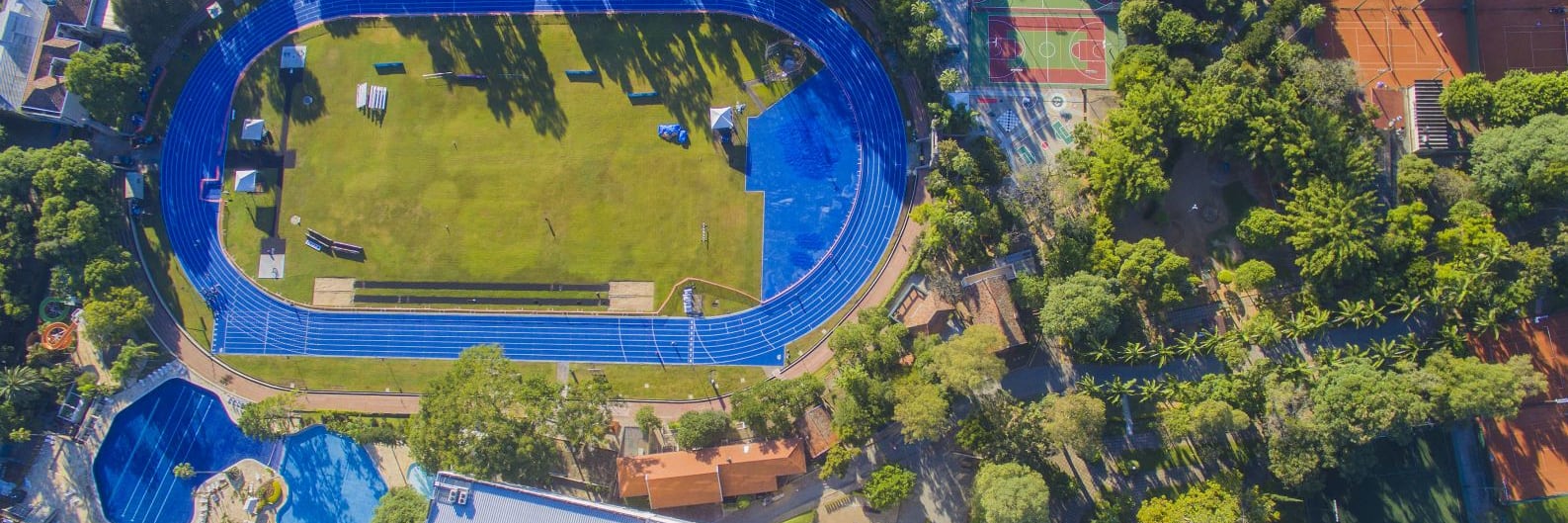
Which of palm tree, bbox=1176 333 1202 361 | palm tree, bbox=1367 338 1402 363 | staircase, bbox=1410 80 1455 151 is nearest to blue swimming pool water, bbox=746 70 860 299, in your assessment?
palm tree, bbox=1176 333 1202 361

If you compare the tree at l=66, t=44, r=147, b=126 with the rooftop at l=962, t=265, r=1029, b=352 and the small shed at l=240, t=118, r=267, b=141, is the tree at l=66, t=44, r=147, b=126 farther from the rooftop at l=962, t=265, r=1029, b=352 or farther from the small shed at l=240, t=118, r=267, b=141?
the rooftop at l=962, t=265, r=1029, b=352

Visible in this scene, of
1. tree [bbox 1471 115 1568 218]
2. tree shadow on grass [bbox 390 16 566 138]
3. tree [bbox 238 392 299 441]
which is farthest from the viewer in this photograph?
tree shadow on grass [bbox 390 16 566 138]

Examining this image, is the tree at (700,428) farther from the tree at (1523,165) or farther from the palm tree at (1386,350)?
the tree at (1523,165)

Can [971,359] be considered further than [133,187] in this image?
No

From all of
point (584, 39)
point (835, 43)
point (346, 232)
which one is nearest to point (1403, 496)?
point (835, 43)

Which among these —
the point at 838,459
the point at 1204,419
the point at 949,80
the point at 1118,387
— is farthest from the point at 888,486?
the point at 949,80

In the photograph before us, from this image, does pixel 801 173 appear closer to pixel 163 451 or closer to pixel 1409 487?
pixel 1409 487

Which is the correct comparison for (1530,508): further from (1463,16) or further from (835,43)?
(835,43)

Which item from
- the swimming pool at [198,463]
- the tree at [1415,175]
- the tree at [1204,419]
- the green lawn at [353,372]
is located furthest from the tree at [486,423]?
the tree at [1415,175]
